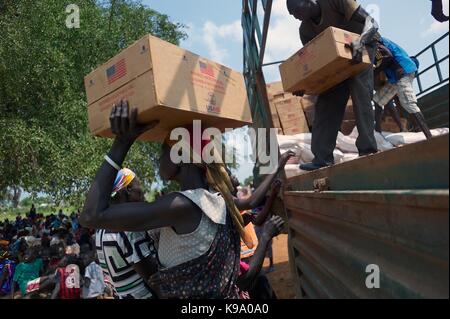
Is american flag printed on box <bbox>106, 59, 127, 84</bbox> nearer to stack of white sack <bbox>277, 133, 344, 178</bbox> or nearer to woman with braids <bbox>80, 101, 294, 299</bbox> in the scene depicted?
woman with braids <bbox>80, 101, 294, 299</bbox>

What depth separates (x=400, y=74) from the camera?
12.1ft

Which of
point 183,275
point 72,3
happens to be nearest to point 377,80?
point 183,275

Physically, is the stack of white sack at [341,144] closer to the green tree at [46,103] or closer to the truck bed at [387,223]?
the truck bed at [387,223]

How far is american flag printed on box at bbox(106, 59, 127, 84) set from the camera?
1494mm

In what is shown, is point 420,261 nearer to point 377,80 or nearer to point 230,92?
point 230,92

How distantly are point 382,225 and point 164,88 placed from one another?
84cm

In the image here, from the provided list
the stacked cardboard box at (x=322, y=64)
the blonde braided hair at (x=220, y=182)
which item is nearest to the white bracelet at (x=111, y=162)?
the blonde braided hair at (x=220, y=182)

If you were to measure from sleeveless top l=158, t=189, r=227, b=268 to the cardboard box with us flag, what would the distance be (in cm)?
30

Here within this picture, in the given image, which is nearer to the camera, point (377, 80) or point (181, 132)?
point (181, 132)

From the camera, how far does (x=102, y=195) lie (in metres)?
1.37

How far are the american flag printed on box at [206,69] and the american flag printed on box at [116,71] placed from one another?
0.30m

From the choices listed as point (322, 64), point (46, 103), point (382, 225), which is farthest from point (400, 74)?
point (46, 103)

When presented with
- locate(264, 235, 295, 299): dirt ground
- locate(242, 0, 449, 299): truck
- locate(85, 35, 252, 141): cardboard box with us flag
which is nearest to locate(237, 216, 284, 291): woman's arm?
locate(242, 0, 449, 299): truck
